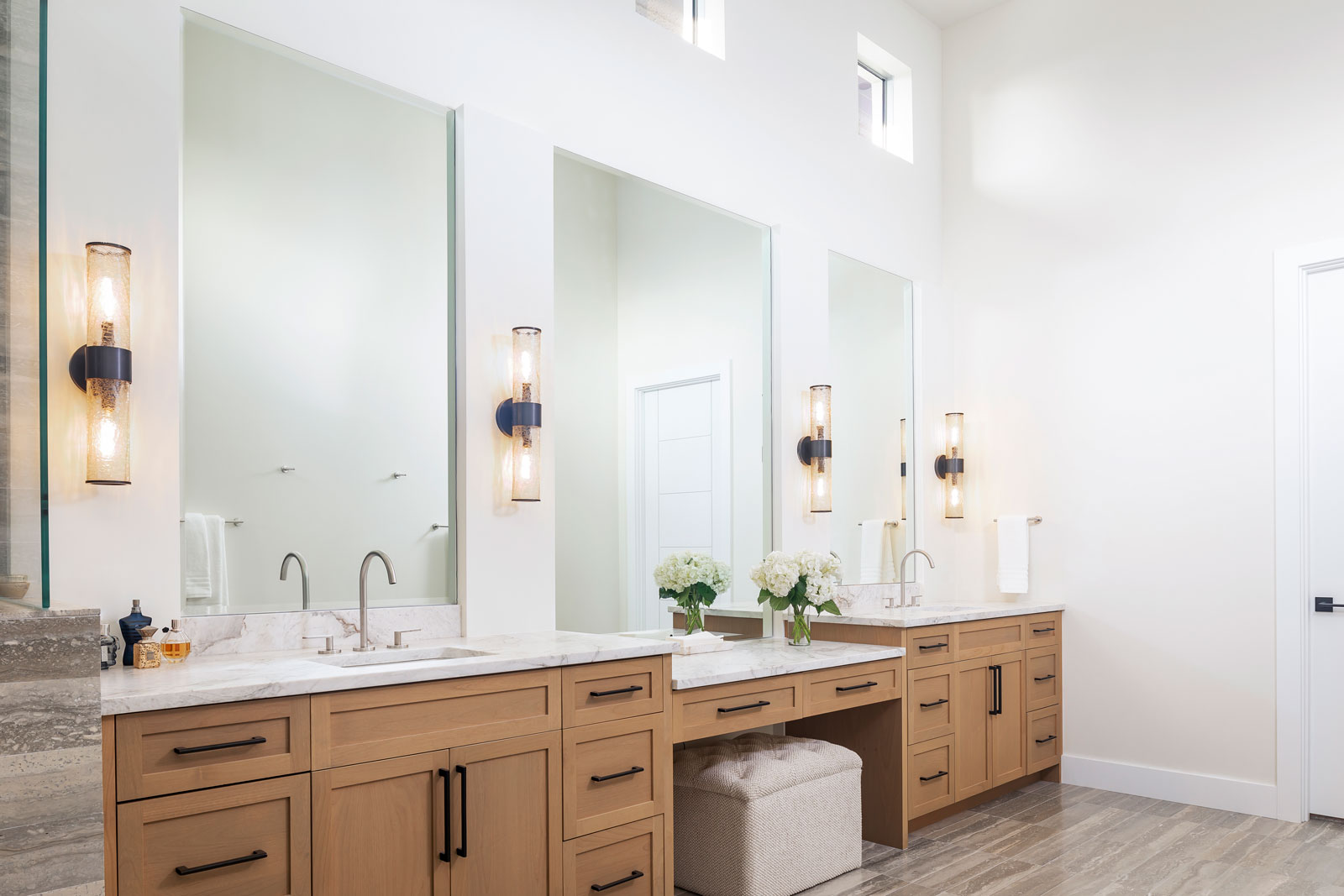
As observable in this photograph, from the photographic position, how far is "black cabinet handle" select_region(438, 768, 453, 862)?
2074 millimetres

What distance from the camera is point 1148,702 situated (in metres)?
4.20

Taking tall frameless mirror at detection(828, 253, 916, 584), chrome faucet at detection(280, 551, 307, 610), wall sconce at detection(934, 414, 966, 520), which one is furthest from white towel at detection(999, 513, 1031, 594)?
chrome faucet at detection(280, 551, 307, 610)

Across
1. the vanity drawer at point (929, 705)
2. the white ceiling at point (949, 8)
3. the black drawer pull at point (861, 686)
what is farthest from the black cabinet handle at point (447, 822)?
the white ceiling at point (949, 8)

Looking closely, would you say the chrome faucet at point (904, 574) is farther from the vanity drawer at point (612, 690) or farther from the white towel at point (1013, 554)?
the vanity drawer at point (612, 690)

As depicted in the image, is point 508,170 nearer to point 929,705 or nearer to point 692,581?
point 692,581

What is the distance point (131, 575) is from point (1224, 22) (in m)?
4.70

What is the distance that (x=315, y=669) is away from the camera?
Answer: 6.58 feet

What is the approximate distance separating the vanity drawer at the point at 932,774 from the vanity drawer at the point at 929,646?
307mm

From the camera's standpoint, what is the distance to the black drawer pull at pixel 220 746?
1703 mm

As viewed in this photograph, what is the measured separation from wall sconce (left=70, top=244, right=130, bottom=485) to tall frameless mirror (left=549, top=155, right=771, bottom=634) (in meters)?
1.28

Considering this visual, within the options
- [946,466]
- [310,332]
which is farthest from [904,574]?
[310,332]

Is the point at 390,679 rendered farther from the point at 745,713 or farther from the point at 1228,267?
the point at 1228,267

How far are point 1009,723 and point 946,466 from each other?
4.24ft

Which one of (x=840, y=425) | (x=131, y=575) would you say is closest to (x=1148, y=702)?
(x=840, y=425)
